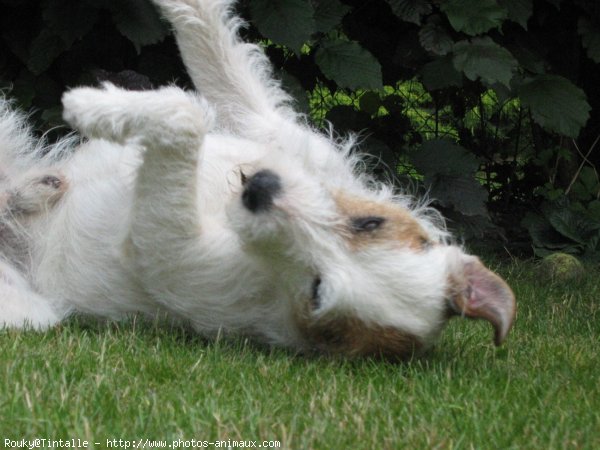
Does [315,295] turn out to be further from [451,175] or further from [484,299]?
[451,175]

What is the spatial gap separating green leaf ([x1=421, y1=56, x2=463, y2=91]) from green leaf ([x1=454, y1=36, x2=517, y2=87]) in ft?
0.71

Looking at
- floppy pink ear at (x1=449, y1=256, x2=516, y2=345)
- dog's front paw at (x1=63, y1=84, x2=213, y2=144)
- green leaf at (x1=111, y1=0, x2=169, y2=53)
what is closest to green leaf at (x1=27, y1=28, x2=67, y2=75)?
green leaf at (x1=111, y1=0, x2=169, y2=53)

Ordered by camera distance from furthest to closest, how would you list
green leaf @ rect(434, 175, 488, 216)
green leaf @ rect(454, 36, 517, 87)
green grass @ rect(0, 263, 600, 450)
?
green leaf @ rect(434, 175, 488, 216)
green leaf @ rect(454, 36, 517, 87)
green grass @ rect(0, 263, 600, 450)

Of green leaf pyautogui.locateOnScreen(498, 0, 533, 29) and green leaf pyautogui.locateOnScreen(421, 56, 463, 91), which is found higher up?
green leaf pyautogui.locateOnScreen(498, 0, 533, 29)

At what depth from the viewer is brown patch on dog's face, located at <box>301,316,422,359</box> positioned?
153 inches

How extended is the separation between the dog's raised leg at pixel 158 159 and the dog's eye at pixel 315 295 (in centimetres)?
57

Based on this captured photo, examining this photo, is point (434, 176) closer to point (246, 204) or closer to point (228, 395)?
point (246, 204)

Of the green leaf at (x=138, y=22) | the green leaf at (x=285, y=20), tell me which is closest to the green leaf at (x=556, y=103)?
the green leaf at (x=285, y=20)

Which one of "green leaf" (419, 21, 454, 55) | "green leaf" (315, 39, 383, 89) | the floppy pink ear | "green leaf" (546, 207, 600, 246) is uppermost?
the floppy pink ear

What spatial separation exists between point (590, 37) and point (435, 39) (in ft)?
3.91

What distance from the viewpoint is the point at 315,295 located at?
12.6ft

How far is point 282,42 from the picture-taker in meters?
5.73

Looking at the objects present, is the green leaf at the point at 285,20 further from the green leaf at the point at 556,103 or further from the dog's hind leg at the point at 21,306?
the dog's hind leg at the point at 21,306

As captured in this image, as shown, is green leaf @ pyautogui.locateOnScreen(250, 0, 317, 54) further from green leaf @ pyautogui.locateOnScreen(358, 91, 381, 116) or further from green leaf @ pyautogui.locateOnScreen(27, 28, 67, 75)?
green leaf @ pyautogui.locateOnScreen(358, 91, 381, 116)
